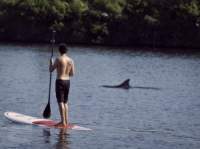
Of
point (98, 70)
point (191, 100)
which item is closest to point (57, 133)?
point (191, 100)

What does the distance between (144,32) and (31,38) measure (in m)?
14.8

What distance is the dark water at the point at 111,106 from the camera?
24.6 meters

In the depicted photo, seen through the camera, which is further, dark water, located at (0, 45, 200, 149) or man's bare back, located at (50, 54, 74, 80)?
man's bare back, located at (50, 54, 74, 80)

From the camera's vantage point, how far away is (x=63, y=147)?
2309 centimetres

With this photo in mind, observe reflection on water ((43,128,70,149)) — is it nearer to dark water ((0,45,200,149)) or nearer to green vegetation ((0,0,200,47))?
dark water ((0,45,200,149))

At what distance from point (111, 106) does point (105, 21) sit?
3058 inches

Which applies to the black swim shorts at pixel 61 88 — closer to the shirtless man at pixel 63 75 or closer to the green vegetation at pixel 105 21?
the shirtless man at pixel 63 75

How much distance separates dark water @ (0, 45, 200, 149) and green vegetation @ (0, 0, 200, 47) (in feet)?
140

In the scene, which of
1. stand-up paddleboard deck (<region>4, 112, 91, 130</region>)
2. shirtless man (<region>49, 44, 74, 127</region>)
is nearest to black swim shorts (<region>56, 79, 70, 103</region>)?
shirtless man (<region>49, 44, 74, 127</region>)

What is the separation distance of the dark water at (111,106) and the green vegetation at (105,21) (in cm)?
4253

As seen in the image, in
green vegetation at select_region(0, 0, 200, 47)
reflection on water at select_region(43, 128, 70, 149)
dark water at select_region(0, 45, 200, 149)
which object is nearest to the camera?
reflection on water at select_region(43, 128, 70, 149)

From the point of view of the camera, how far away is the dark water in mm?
24625

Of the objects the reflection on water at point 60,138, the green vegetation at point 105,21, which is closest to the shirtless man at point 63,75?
the reflection on water at point 60,138

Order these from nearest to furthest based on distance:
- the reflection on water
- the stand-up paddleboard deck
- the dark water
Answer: the reflection on water
the dark water
the stand-up paddleboard deck
